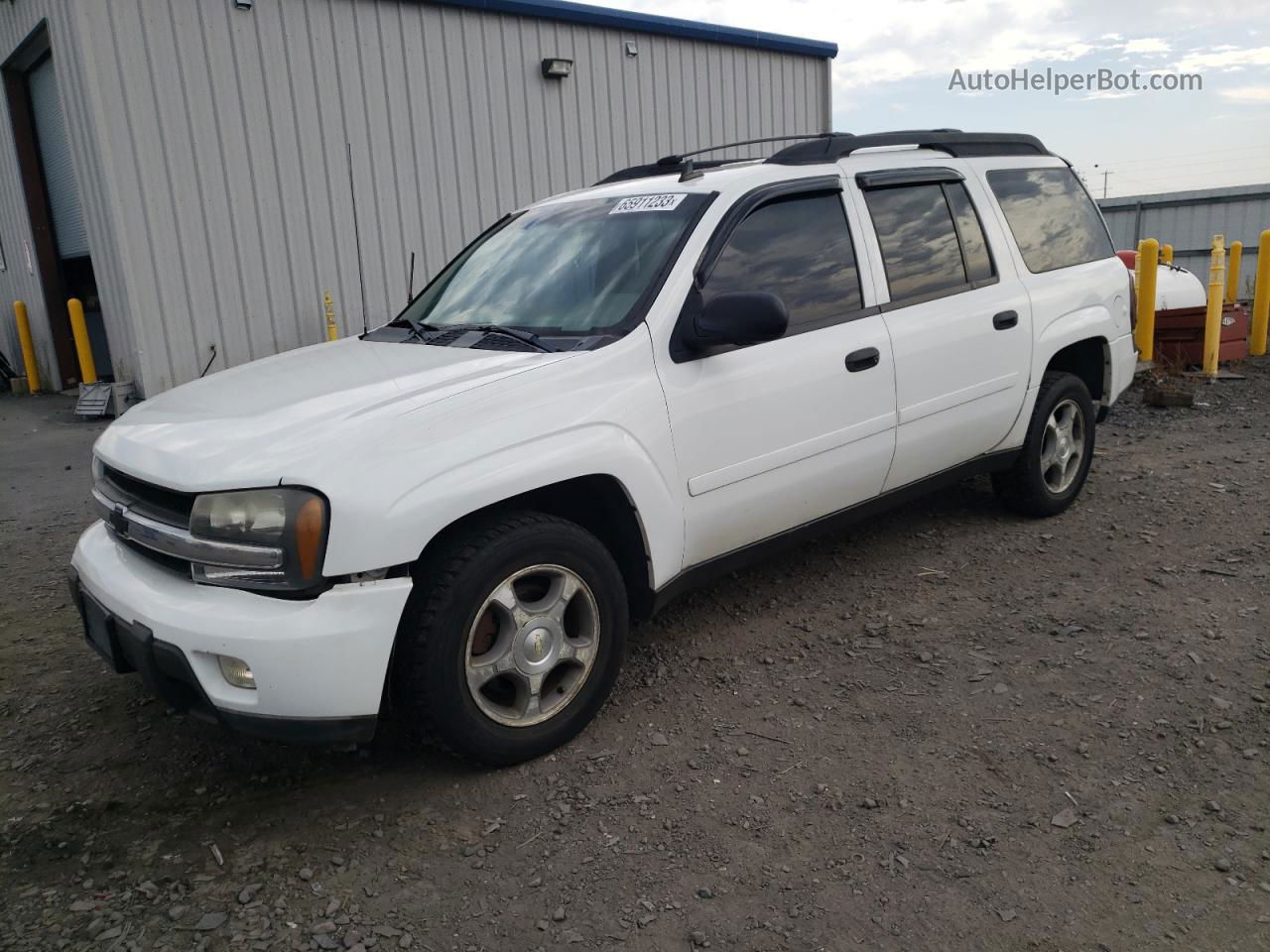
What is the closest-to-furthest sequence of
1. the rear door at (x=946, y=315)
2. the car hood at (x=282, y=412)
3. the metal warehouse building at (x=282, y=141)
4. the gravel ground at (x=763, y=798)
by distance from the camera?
the gravel ground at (x=763, y=798), the car hood at (x=282, y=412), the rear door at (x=946, y=315), the metal warehouse building at (x=282, y=141)

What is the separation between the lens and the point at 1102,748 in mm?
2979

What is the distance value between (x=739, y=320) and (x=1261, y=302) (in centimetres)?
947

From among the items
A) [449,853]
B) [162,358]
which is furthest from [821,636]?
[162,358]

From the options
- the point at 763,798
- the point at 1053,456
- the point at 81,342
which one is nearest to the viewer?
the point at 763,798

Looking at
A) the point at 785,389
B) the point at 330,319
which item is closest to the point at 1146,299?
the point at 785,389

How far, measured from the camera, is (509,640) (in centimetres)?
292

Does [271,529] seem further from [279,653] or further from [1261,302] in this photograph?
[1261,302]

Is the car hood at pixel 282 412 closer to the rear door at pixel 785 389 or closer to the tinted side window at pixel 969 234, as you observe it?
the rear door at pixel 785 389

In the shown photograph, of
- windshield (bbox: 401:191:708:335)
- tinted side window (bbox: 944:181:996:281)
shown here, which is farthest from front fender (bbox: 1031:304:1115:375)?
windshield (bbox: 401:191:708:335)

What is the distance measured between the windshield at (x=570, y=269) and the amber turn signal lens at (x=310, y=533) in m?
1.19

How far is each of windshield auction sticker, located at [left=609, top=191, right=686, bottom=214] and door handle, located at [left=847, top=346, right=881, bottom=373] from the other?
0.88 meters

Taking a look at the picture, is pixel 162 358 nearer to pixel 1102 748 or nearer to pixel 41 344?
pixel 41 344

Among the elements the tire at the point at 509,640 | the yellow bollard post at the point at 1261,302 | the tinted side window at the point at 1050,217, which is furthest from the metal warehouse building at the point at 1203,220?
the tire at the point at 509,640

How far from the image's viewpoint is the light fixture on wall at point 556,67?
11.0 metres
